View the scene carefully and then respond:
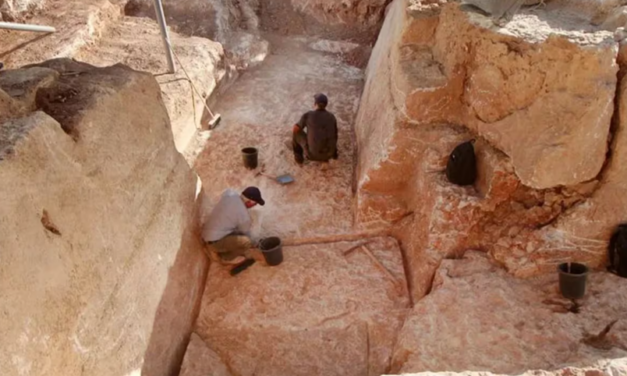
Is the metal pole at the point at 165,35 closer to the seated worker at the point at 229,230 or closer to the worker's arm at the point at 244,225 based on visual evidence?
the seated worker at the point at 229,230

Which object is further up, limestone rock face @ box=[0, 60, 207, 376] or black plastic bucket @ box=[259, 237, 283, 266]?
limestone rock face @ box=[0, 60, 207, 376]

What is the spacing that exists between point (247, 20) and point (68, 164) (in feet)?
22.4

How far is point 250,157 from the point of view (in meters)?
6.18

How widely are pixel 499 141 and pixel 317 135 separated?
2.20m

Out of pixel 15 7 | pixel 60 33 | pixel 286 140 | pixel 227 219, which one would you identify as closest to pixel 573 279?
pixel 227 219

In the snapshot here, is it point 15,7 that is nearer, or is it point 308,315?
point 308,315

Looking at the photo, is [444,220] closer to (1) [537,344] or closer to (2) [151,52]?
(1) [537,344]

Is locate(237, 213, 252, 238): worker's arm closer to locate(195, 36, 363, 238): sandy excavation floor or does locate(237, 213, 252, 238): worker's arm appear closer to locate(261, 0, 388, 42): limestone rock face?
locate(195, 36, 363, 238): sandy excavation floor

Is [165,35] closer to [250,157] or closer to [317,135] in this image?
[250,157]

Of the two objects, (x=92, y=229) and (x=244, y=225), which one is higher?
(x=92, y=229)

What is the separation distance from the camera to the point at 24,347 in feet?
8.73

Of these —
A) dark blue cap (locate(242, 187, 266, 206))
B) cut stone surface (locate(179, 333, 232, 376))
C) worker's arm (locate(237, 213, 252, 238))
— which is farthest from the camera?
dark blue cap (locate(242, 187, 266, 206))

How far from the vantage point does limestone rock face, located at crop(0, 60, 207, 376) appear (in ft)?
9.02

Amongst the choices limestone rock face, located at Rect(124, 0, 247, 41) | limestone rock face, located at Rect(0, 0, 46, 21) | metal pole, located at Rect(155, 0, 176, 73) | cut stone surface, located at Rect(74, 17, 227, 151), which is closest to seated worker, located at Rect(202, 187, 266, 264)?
cut stone surface, located at Rect(74, 17, 227, 151)
